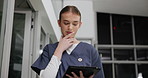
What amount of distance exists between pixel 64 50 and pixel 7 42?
1.28ft

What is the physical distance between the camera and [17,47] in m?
1.92

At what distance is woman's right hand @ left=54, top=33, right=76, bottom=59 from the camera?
101 centimetres

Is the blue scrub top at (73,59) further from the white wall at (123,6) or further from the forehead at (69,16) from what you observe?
the white wall at (123,6)

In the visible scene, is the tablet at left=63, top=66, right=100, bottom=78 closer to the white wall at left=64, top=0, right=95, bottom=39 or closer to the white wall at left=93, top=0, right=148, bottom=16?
the white wall at left=64, top=0, right=95, bottom=39

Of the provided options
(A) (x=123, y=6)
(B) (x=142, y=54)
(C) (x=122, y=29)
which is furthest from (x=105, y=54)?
(A) (x=123, y=6)

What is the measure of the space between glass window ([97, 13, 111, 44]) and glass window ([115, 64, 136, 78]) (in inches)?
27.4

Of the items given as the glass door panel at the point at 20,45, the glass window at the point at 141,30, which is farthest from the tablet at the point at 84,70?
the glass window at the point at 141,30

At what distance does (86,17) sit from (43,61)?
A: 330 centimetres

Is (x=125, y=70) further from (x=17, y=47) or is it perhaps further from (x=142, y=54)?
(x=17, y=47)

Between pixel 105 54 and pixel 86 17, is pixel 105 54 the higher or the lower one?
the lower one

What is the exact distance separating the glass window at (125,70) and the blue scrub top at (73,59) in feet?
13.9

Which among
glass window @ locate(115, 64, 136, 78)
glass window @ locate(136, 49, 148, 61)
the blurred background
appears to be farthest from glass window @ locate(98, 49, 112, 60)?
glass window @ locate(136, 49, 148, 61)

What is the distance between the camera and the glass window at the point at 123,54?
208 inches

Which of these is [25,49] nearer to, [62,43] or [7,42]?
[7,42]
